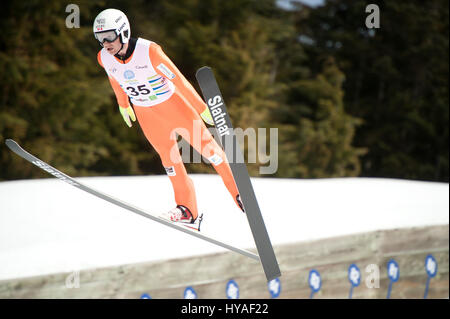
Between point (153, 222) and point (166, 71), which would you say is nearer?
point (166, 71)

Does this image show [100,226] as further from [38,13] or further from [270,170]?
[38,13]

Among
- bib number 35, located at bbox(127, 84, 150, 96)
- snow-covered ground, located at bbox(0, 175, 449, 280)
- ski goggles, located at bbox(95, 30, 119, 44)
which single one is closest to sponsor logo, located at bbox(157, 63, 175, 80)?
bib number 35, located at bbox(127, 84, 150, 96)

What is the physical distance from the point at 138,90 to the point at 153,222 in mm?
2402

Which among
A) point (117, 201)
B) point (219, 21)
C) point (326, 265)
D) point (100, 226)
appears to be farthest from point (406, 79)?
point (117, 201)

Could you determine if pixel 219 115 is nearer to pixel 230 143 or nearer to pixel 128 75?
pixel 230 143

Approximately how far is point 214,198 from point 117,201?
0.93m

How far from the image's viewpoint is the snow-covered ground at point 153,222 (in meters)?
3.27

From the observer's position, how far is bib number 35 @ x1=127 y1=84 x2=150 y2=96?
1914 mm

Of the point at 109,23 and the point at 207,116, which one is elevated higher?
the point at 109,23

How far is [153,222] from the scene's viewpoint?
4148 millimetres

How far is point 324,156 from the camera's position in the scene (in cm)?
1620

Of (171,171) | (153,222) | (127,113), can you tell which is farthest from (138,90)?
(153,222)

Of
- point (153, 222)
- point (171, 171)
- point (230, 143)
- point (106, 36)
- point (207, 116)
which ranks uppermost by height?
point (106, 36)
